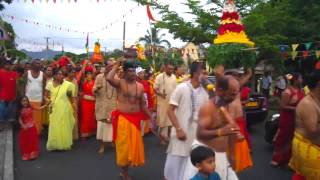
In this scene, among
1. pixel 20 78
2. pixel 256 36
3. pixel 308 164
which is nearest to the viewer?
pixel 308 164

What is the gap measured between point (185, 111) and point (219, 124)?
1743mm

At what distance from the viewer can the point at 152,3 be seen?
22.0 m

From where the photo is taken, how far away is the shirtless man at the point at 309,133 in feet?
17.5

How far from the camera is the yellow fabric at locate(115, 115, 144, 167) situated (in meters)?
7.74

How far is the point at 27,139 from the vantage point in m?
9.95

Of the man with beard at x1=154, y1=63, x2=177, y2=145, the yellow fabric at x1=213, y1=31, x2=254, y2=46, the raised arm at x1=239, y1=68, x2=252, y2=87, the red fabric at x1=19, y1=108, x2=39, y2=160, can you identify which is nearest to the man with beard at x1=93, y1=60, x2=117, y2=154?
the man with beard at x1=154, y1=63, x2=177, y2=145

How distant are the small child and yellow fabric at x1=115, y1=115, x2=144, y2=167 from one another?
3.22 metres

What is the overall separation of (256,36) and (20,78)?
9.82 meters

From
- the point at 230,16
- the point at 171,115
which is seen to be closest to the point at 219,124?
the point at 171,115

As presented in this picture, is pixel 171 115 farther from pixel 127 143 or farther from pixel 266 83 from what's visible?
pixel 266 83

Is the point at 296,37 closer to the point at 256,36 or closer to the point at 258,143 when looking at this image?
the point at 256,36

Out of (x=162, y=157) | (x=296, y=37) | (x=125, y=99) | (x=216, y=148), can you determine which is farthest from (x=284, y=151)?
(x=296, y=37)

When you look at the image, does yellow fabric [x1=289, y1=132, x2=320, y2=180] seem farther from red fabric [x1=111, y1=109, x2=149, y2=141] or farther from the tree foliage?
the tree foliage

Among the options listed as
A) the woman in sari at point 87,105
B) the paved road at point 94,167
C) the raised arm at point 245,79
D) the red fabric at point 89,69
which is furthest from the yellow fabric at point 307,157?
the red fabric at point 89,69
